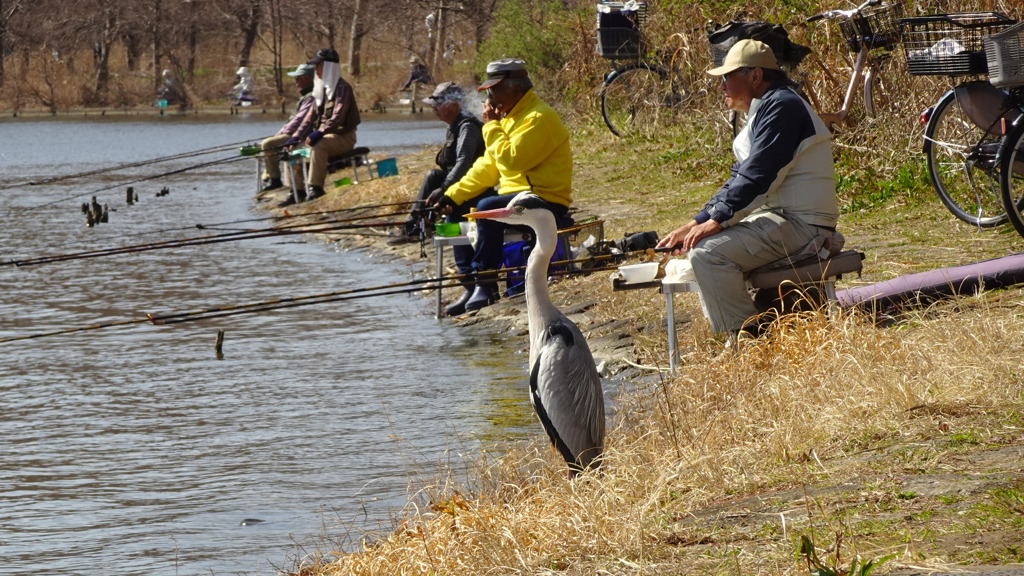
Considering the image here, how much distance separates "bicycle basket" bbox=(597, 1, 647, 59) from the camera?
1538 centimetres

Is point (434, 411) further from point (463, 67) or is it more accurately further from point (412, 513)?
point (463, 67)

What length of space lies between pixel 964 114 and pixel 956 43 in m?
0.63

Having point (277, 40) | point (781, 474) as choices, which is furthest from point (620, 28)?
point (277, 40)

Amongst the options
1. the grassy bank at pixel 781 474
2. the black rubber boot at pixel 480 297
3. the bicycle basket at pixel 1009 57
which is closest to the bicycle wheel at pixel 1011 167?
the bicycle basket at pixel 1009 57

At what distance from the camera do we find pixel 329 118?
15867mm

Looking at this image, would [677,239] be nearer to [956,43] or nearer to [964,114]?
[956,43]

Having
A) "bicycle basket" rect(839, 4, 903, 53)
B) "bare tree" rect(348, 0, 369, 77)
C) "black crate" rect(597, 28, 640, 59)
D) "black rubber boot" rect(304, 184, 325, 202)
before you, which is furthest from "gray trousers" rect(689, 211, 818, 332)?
"bare tree" rect(348, 0, 369, 77)

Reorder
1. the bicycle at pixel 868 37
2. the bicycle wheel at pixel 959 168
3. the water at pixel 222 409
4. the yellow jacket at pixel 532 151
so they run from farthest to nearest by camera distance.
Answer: the bicycle at pixel 868 37
the yellow jacket at pixel 532 151
the bicycle wheel at pixel 959 168
the water at pixel 222 409

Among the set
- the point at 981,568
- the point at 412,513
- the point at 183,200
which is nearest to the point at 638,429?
the point at 412,513

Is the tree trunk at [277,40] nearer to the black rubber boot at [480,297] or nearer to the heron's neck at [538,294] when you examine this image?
the black rubber boot at [480,297]

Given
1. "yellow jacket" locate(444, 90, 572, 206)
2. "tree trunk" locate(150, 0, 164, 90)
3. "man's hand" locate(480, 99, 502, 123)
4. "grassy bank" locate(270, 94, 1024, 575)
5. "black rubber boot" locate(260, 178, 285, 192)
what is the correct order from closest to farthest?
"grassy bank" locate(270, 94, 1024, 575) < "yellow jacket" locate(444, 90, 572, 206) < "man's hand" locate(480, 99, 502, 123) < "black rubber boot" locate(260, 178, 285, 192) < "tree trunk" locate(150, 0, 164, 90)

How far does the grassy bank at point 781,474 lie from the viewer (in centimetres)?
350

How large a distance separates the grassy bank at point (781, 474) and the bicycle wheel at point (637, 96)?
29.2 ft

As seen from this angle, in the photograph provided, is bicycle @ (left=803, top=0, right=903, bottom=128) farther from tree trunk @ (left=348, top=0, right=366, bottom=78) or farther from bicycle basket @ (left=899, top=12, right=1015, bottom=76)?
tree trunk @ (left=348, top=0, right=366, bottom=78)
